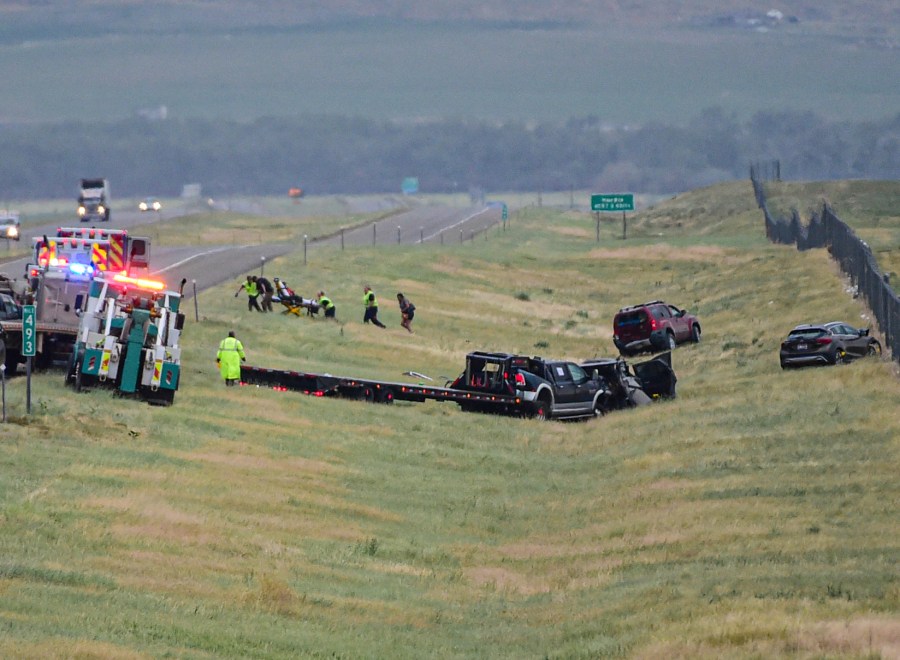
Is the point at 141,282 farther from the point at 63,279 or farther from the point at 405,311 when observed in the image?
the point at 405,311

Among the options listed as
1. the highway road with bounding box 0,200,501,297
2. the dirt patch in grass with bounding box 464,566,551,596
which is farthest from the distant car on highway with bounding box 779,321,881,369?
the dirt patch in grass with bounding box 464,566,551,596

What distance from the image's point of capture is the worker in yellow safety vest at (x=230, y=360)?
40438 mm

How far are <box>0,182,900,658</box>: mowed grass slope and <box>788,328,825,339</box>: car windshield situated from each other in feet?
4.05

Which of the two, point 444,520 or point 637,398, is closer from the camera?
point 444,520

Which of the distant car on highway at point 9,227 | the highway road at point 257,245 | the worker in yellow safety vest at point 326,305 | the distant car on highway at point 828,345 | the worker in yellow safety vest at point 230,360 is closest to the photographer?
the worker in yellow safety vest at point 230,360

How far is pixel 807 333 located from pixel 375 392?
37.4ft

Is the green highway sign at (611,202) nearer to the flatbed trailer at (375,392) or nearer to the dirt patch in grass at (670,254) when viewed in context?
the dirt patch in grass at (670,254)

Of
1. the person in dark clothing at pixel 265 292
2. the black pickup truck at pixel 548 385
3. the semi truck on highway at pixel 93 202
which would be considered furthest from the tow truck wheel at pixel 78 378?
the semi truck on highway at pixel 93 202

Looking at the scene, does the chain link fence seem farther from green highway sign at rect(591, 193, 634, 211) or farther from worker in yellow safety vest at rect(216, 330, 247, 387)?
green highway sign at rect(591, 193, 634, 211)

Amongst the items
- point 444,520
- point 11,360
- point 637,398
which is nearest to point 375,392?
point 637,398

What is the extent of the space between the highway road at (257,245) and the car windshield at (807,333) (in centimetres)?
1764

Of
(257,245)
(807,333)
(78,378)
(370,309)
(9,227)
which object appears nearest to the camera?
(78,378)

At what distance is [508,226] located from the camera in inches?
5374

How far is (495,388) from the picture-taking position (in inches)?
1658
